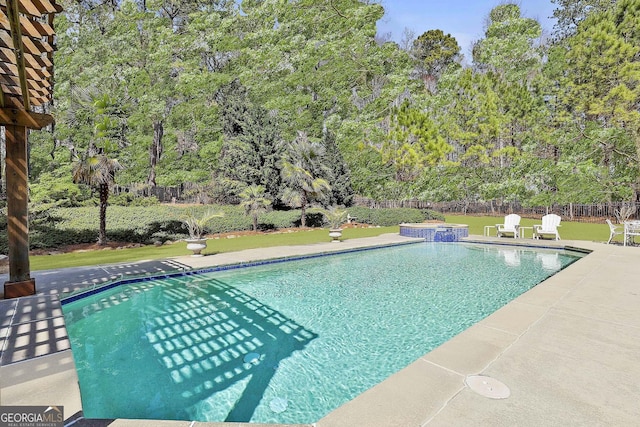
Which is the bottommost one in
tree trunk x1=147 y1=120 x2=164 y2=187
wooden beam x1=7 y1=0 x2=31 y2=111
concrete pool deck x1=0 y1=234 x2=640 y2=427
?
concrete pool deck x1=0 y1=234 x2=640 y2=427

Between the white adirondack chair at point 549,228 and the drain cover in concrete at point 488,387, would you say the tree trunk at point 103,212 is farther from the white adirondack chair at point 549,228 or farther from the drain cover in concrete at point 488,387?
the white adirondack chair at point 549,228

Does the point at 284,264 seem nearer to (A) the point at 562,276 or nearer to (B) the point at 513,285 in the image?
(B) the point at 513,285

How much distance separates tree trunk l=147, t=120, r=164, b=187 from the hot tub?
1855 centimetres

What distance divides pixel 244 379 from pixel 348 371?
1.14 m

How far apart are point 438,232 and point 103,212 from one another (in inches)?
532

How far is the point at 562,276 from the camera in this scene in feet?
20.2

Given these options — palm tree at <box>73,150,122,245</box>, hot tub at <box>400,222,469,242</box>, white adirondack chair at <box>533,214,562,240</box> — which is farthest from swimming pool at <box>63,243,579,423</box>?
palm tree at <box>73,150,122,245</box>

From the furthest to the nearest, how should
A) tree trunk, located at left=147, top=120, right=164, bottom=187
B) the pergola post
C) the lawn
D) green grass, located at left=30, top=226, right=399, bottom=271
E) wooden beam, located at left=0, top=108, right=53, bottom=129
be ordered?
1. tree trunk, located at left=147, top=120, right=164, bottom=187
2. the lawn
3. green grass, located at left=30, top=226, right=399, bottom=271
4. the pergola post
5. wooden beam, located at left=0, top=108, right=53, bottom=129

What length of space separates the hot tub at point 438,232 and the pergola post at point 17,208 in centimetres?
1317

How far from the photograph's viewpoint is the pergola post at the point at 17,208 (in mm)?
4785

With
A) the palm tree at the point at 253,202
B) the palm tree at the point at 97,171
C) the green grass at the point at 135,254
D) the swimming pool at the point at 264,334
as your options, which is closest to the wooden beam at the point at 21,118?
the swimming pool at the point at 264,334

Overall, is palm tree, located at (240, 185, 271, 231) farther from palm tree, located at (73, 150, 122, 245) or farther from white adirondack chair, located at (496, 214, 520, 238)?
white adirondack chair, located at (496, 214, 520, 238)

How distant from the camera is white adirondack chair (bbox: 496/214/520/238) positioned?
13.2m

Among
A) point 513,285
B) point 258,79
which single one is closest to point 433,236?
point 513,285
